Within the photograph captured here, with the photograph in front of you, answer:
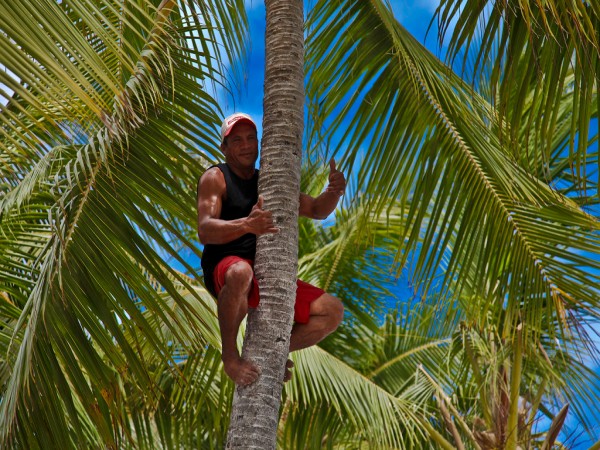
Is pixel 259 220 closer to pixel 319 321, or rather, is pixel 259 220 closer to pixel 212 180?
pixel 212 180

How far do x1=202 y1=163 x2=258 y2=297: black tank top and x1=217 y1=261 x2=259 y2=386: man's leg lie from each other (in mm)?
281

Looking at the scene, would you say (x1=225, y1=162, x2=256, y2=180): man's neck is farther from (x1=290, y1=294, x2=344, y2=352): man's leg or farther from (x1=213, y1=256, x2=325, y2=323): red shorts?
(x1=290, y1=294, x2=344, y2=352): man's leg

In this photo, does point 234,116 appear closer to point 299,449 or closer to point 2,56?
point 2,56

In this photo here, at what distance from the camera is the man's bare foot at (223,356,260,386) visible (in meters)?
3.41

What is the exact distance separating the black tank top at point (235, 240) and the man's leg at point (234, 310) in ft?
0.92

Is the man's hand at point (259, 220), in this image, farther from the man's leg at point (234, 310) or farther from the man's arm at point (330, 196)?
the man's arm at point (330, 196)

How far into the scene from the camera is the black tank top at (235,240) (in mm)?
3859

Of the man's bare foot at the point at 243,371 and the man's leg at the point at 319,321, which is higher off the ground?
the man's leg at the point at 319,321

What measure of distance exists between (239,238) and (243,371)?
2.36 ft

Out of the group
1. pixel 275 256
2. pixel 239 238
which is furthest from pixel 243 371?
pixel 239 238

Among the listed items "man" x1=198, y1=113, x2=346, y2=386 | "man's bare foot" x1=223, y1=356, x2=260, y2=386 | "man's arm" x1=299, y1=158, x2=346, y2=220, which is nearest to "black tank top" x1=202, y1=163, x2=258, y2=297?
"man" x1=198, y1=113, x2=346, y2=386

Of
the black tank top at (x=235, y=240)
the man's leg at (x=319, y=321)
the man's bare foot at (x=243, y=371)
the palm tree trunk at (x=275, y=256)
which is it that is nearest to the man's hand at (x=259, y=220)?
the palm tree trunk at (x=275, y=256)

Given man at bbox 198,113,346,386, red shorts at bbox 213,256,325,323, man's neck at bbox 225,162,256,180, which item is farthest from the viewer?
man's neck at bbox 225,162,256,180

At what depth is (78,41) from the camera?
9.65 ft
